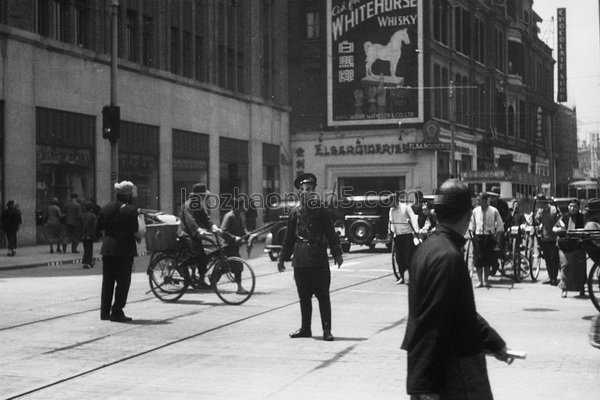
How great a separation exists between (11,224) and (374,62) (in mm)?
28925

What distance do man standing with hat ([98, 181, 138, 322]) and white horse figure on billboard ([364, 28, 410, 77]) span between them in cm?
3921

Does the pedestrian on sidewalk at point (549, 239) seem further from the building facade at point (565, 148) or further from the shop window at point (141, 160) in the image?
the building facade at point (565, 148)

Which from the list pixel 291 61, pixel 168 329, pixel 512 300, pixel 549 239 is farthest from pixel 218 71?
pixel 168 329

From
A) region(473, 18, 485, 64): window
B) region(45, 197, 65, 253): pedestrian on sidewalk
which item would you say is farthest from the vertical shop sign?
region(45, 197, 65, 253): pedestrian on sidewalk

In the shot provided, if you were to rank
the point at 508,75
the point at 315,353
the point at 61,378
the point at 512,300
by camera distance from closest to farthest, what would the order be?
the point at 61,378
the point at 315,353
the point at 512,300
the point at 508,75

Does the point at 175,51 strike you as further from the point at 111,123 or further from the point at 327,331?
the point at 327,331

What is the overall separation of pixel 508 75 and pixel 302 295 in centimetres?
5847

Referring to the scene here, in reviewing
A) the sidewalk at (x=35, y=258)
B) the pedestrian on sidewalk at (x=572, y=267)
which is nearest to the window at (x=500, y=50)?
the sidewalk at (x=35, y=258)

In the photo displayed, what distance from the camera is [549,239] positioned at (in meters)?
17.5

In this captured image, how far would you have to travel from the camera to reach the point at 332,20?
5203 centimetres

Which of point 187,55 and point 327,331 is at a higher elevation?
point 187,55

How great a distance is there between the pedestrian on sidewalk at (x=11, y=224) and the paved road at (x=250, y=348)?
10033 mm

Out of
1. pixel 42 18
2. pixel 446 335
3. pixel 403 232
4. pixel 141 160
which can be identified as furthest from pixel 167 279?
pixel 141 160

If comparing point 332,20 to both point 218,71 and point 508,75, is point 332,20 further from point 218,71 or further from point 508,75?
point 508,75
